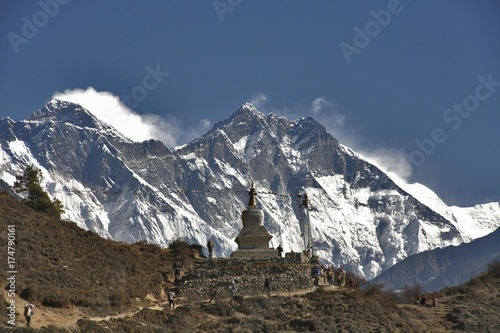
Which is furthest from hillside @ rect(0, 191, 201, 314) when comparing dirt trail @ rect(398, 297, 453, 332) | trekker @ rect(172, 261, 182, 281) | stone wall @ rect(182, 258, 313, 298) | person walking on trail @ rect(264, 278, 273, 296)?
dirt trail @ rect(398, 297, 453, 332)

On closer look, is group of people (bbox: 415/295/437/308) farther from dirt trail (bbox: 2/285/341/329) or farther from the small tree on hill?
the small tree on hill

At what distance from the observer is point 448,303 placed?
68250 millimetres

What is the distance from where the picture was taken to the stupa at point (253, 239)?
6725 cm

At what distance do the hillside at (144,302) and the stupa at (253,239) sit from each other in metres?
3.44

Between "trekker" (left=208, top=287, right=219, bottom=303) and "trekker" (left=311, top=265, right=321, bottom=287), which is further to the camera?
"trekker" (left=311, top=265, right=321, bottom=287)

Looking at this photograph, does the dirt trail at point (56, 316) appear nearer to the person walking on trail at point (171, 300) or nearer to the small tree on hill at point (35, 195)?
the person walking on trail at point (171, 300)

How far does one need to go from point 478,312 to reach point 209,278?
18404mm

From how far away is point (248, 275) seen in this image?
61062 millimetres

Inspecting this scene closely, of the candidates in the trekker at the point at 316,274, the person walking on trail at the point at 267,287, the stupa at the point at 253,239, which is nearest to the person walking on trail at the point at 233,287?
the person walking on trail at the point at 267,287

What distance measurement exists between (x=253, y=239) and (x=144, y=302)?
15939 mm

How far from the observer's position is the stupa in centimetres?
6725

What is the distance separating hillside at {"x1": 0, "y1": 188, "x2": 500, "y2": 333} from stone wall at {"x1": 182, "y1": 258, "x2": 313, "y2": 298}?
3.22ft

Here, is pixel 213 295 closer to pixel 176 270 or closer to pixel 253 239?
pixel 176 270

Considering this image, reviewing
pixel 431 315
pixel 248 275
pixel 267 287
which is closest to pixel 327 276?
pixel 248 275
